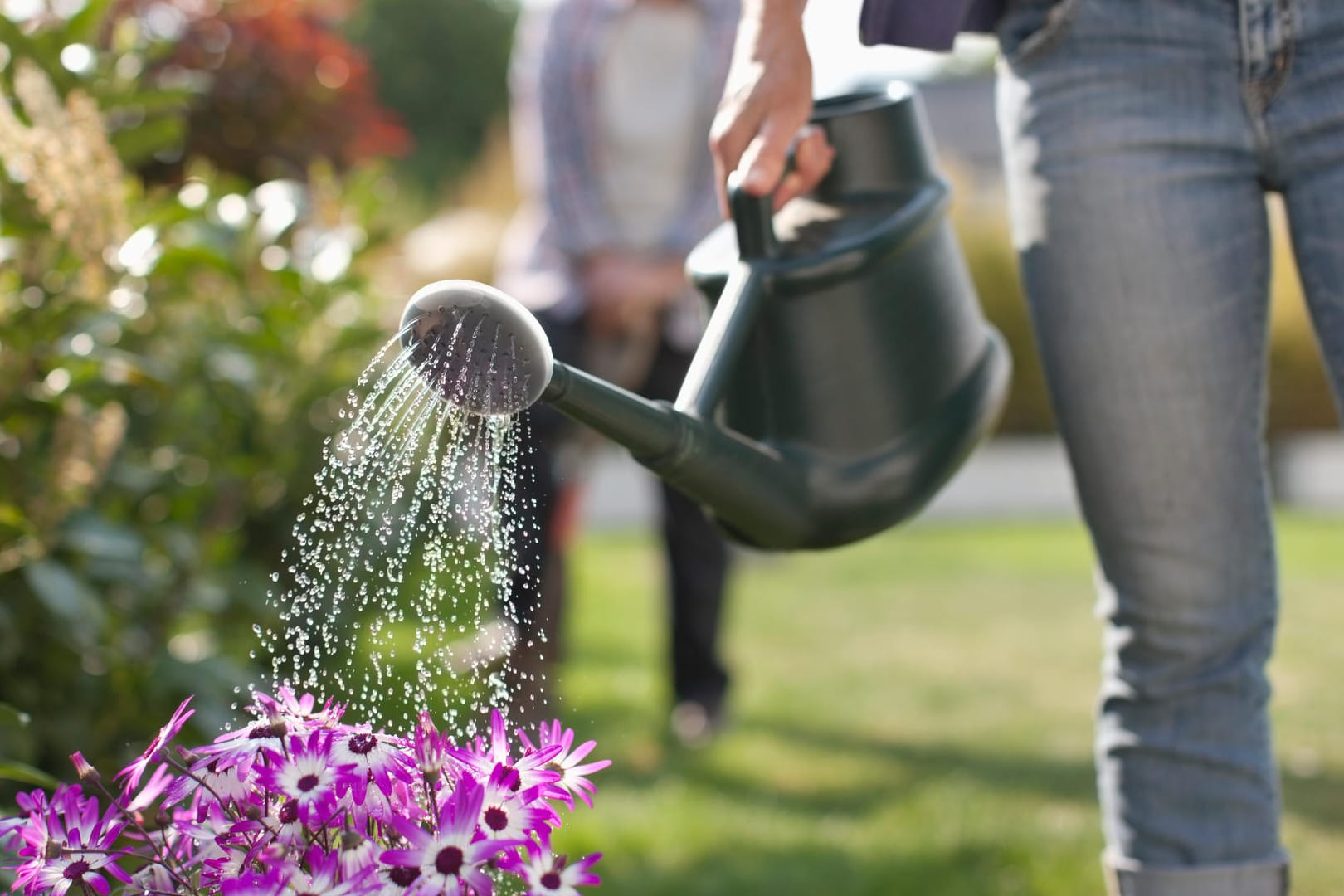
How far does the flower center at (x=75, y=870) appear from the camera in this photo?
3.06ft

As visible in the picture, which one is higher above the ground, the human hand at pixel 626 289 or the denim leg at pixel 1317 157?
the denim leg at pixel 1317 157

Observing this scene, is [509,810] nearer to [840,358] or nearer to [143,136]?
[840,358]

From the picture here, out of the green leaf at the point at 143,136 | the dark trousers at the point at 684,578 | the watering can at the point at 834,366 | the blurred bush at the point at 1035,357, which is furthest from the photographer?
the blurred bush at the point at 1035,357

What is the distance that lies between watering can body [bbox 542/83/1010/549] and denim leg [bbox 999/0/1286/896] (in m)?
0.13

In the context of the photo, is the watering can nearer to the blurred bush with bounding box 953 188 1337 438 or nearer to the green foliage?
the blurred bush with bounding box 953 188 1337 438

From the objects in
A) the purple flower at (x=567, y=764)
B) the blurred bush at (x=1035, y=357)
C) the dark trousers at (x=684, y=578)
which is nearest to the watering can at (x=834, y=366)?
the purple flower at (x=567, y=764)

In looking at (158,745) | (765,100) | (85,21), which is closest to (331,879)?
(158,745)

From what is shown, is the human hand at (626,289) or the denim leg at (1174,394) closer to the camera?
the denim leg at (1174,394)

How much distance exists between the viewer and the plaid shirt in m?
3.00

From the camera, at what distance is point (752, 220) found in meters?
1.37

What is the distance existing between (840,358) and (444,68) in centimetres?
3348

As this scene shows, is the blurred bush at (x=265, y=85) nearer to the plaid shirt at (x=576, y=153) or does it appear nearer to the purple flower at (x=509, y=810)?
the plaid shirt at (x=576, y=153)

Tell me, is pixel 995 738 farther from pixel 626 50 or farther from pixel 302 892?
pixel 302 892

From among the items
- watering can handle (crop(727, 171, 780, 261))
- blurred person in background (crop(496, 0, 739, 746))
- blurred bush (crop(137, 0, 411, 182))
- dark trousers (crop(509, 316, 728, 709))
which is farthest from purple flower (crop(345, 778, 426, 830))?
blurred bush (crop(137, 0, 411, 182))
